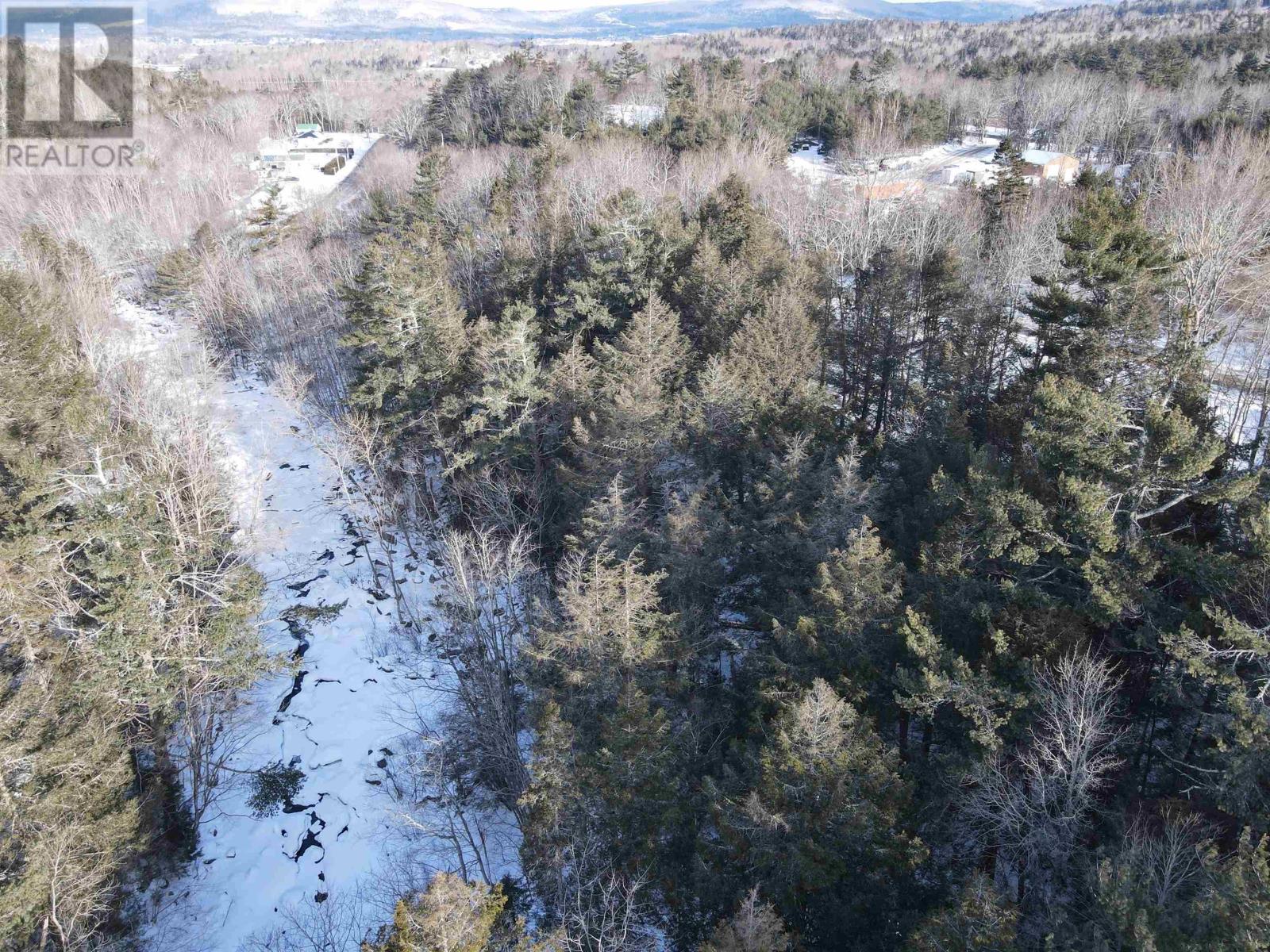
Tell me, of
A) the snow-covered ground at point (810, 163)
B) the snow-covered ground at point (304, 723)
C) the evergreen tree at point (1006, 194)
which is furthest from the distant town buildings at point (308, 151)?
the evergreen tree at point (1006, 194)

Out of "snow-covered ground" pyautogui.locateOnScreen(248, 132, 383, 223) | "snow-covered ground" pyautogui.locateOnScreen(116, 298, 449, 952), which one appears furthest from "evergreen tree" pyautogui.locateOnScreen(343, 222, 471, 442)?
"snow-covered ground" pyautogui.locateOnScreen(248, 132, 383, 223)

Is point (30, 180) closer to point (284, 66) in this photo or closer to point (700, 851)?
point (700, 851)

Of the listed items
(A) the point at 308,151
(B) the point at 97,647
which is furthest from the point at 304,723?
Answer: (A) the point at 308,151

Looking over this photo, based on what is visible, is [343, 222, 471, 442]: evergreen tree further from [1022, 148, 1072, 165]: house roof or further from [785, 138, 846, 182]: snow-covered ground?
[1022, 148, 1072, 165]: house roof

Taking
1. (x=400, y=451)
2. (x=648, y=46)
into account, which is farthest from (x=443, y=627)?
(x=648, y=46)

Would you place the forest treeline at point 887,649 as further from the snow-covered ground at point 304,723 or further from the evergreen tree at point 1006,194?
the evergreen tree at point 1006,194

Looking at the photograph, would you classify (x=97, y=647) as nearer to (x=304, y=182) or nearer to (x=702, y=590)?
(x=702, y=590)
